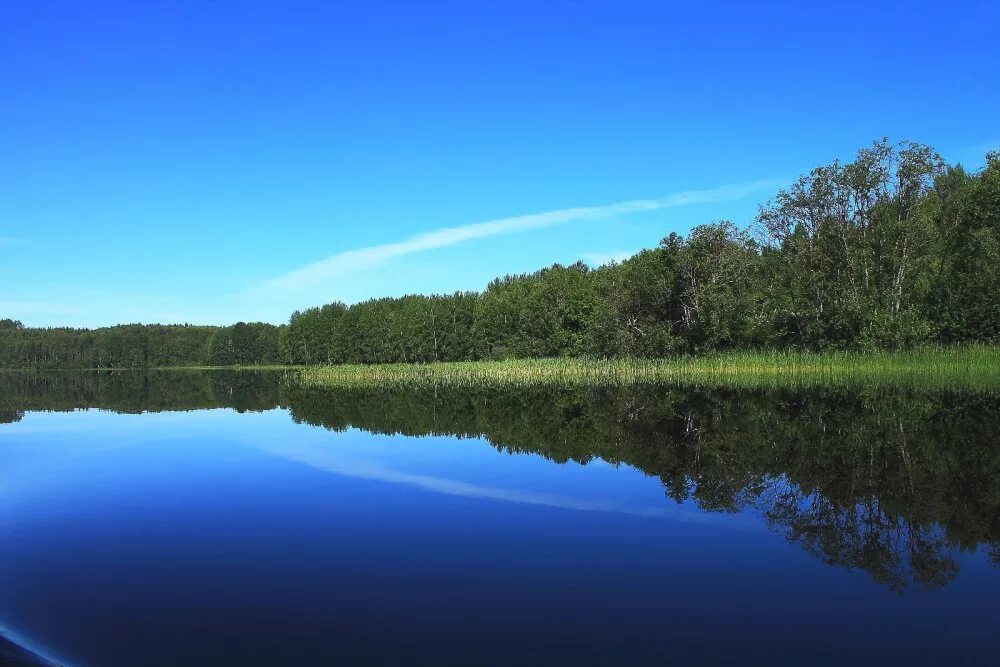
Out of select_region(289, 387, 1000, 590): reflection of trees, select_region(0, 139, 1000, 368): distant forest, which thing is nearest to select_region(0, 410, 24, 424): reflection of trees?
select_region(289, 387, 1000, 590): reflection of trees

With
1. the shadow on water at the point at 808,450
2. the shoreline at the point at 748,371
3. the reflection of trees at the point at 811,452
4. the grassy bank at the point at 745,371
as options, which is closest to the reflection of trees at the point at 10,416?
the shadow on water at the point at 808,450

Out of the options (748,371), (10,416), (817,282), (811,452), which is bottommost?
(811,452)

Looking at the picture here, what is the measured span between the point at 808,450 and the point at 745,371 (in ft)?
112

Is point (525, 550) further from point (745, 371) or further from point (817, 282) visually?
point (817, 282)

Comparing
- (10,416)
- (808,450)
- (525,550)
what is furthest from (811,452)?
(10,416)

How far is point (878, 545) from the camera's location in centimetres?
876

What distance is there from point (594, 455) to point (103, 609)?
12.3m

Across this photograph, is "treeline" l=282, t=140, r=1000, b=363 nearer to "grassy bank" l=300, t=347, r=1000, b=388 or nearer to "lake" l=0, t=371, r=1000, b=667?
"grassy bank" l=300, t=347, r=1000, b=388

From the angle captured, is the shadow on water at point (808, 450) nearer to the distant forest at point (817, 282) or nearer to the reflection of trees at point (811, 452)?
the reflection of trees at point (811, 452)

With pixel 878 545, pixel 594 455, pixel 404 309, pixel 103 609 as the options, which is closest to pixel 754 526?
pixel 878 545

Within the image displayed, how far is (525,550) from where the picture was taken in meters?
9.30

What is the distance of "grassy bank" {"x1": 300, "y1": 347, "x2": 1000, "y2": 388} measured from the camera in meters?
38.1

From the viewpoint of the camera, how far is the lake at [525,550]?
6.25 meters

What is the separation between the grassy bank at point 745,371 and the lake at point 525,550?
64.6 ft
